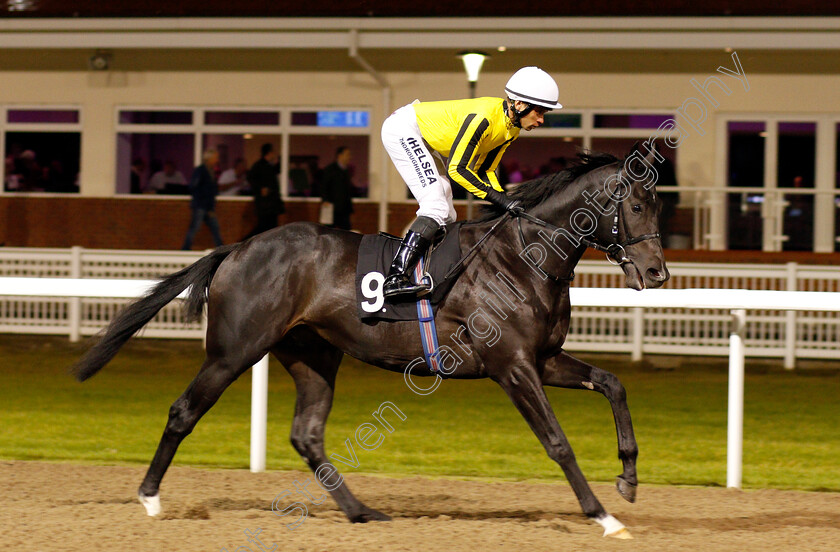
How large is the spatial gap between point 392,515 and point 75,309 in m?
6.99

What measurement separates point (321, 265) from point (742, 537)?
1.99 m

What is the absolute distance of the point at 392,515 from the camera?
436 cm

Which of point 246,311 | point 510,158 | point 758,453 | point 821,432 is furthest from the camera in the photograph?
point 510,158

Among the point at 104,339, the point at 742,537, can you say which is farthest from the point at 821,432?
the point at 104,339

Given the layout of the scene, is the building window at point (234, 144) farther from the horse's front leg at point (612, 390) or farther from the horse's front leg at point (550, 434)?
the horse's front leg at point (550, 434)

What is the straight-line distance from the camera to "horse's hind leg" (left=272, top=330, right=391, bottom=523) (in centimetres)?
450

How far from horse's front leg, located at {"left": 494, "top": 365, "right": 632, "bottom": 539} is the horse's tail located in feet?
4.48

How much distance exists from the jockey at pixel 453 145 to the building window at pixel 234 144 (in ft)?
30.9

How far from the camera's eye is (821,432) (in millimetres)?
6586

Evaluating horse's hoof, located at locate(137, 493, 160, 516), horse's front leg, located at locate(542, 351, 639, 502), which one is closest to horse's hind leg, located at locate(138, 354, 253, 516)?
horse's hoof, located at locate(137, 493, 160, 516)

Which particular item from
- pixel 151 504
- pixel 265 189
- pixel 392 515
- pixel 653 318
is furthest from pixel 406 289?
pixel 265 189

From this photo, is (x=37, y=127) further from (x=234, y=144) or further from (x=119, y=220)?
(x=234, y=144)

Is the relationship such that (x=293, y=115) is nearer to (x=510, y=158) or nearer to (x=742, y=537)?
(x=510, y=158)

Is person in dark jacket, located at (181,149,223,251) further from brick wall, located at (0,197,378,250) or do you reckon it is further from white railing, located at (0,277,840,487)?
white railing, located at (0,277,840,487)
